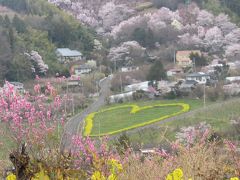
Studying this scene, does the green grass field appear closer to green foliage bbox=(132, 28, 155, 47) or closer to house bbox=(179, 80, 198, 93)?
house bbox=(179, 80, 198, 93)

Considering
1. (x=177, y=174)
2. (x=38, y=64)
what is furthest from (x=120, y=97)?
(x=177, y=174)

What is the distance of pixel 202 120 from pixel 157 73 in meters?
9.35

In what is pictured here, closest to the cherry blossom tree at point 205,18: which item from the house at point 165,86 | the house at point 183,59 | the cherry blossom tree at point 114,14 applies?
the house at point 183,59

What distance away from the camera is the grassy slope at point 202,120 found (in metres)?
16.9

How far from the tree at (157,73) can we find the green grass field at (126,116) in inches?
136

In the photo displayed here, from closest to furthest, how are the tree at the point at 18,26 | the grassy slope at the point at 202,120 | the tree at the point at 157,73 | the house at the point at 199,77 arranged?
the grassy slope at the point at 202,120, the house at the point at 199,77, the tree at the point at 157,73, the tree at the point at 18,26

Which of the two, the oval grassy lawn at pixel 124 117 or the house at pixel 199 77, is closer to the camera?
the oval grassy lawn at pixel 124 117

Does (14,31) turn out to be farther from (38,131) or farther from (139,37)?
(38,131)

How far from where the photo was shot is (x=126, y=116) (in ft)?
73.3

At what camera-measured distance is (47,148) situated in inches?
148

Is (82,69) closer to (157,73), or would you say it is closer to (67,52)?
(67,52)

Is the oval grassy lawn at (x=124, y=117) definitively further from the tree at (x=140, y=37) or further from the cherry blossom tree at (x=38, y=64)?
the tree at (x=140, y=37)

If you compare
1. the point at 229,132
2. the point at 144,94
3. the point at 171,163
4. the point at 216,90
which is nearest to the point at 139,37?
the point at 144,94

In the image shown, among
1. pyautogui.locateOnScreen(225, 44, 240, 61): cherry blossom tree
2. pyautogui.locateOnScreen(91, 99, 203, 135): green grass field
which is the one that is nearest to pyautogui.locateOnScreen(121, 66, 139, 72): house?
pyautogui.locateOnScreen(225, 44, 240, 61): cherry blossom tree
